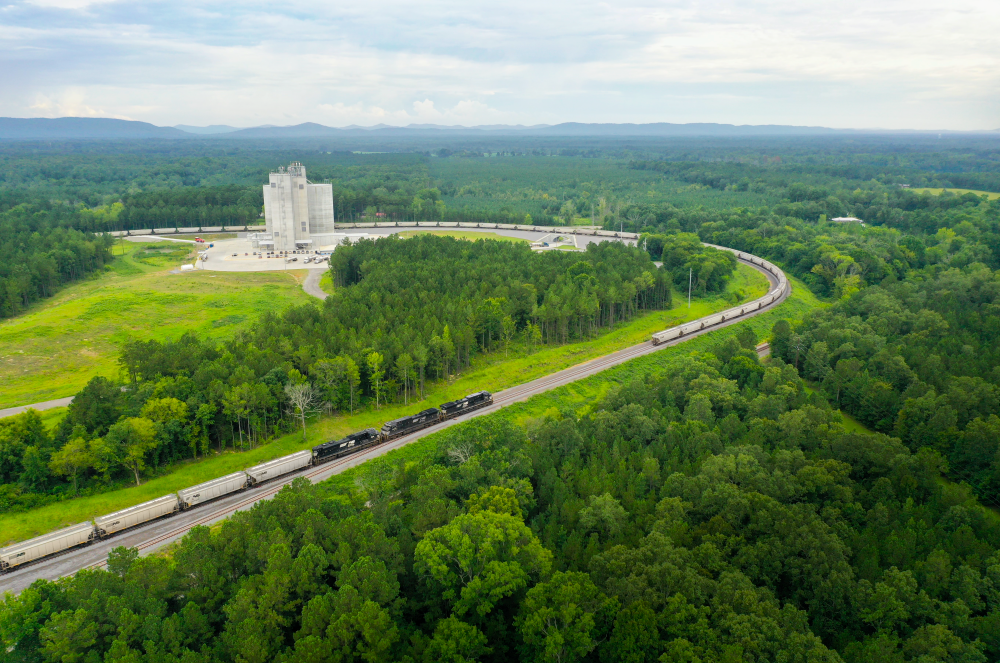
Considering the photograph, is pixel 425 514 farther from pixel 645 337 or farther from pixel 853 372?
pixel 645 337

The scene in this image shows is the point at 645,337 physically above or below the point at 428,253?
below

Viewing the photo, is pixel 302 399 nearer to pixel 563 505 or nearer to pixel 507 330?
pixel 507 330

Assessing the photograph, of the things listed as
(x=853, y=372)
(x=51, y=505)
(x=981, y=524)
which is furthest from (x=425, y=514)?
(x=853, y=372)

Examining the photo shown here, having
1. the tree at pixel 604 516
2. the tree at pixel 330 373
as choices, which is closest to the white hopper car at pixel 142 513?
the tree at pixel 330 373

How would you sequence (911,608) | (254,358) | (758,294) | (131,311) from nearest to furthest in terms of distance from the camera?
(911,608)
(254,358)
(131,311)
(758,294)

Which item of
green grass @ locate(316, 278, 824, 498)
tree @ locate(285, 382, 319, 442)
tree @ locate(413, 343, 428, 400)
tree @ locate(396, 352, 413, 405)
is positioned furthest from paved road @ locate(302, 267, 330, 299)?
green grass @ locate(316, 278, 824, 498)

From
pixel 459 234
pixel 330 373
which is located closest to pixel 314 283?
pixel 459 234
